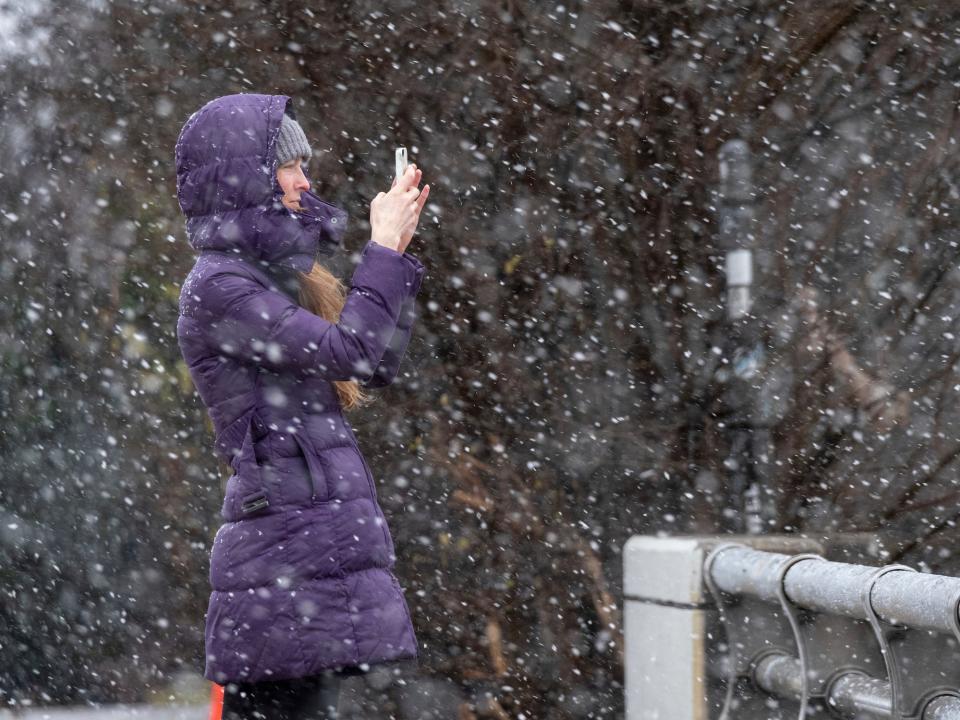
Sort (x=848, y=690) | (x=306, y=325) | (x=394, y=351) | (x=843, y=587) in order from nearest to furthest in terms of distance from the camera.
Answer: (x=306, y=325) < (x=394, y=351) < (x=843, y=587) < (x=848, y=690)

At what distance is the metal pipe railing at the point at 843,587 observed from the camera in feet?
8.60

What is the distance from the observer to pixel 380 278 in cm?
270

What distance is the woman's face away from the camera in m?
2.79

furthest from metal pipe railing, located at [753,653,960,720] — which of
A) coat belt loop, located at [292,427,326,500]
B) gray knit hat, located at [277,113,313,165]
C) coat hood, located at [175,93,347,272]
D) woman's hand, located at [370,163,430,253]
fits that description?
gray knit hat, located at [277,113,313,165]

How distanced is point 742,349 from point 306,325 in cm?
334

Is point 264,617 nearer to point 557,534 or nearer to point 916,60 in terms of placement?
point 557,534

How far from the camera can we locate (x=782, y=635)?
12.9 feet

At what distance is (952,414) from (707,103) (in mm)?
1698

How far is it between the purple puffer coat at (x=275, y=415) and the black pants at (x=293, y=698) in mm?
58

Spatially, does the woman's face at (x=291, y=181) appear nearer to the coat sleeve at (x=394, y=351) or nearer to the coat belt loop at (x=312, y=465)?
the coat sleeve at (x=394, y=351)

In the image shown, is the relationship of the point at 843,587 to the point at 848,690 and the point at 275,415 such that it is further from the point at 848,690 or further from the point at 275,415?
the point at 275,415

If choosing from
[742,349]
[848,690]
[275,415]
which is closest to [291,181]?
[275,415]

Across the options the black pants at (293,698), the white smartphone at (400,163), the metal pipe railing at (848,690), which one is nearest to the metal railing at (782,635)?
the metal pipe railing at (848,690)

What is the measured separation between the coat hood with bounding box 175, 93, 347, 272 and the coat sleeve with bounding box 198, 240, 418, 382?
0.28 feet
